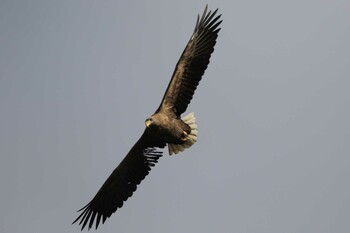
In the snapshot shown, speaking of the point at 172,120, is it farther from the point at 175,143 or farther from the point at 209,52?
the point at 209,52

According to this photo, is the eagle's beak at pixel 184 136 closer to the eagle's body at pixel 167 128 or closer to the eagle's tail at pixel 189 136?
the eagle's body at pixel 167 128

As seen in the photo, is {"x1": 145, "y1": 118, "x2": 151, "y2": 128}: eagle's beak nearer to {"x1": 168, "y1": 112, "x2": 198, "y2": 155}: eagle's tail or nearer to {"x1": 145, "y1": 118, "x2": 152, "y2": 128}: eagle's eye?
{"x1": 145, "y1": 118, "x2": 152, "y2": 128}: eagle's eye

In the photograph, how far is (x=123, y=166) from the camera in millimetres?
16016

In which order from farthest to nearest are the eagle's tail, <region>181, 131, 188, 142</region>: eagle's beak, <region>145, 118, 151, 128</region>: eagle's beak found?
the eagle's tail
<region>181, 131, 188, 142</region>: eagle's beak
<region>145, 118, 151, 128</region>: eagle's beak

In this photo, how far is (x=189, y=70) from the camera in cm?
1521

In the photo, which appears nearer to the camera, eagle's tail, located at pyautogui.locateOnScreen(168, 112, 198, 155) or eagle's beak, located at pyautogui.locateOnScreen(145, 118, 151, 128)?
eagle's beak, located at pyautogui.locateOnScreen(145, 118, 151, 128)

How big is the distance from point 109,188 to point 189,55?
3.42m

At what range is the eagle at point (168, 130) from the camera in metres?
14.6

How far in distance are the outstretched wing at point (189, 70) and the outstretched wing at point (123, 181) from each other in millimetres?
1006

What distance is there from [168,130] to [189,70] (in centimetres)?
149

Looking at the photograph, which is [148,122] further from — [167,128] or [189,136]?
[189,136]

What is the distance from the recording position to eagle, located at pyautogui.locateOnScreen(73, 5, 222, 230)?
14.6 metres

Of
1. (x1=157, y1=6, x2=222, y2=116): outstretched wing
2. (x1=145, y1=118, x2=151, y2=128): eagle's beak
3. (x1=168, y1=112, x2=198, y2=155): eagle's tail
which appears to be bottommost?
(x1=145, y1=118, x2=151, y2=128): eagle's beak

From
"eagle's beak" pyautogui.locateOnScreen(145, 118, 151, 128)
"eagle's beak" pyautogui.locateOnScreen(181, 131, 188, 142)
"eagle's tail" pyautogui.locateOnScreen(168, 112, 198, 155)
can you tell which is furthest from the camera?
"eagle's tail" pyautogui.locateOnScreen(168, 112, 198, 155)
